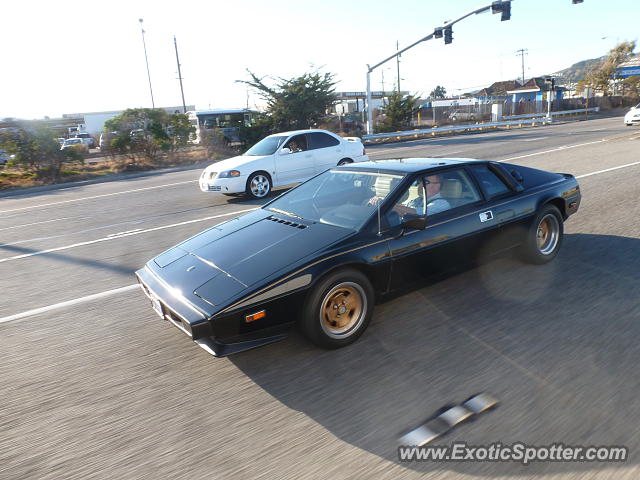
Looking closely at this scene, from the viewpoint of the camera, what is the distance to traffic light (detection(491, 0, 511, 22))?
18.9 m

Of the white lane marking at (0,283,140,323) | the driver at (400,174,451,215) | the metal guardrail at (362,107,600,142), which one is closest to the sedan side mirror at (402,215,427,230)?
the driver at (400,174,451,215)

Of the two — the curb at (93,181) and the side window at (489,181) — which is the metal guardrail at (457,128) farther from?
the side window at (489,181)

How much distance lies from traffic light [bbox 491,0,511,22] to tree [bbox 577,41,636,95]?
44238 millimetres

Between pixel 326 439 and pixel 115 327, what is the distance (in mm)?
2480

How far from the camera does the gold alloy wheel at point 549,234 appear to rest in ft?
16.8

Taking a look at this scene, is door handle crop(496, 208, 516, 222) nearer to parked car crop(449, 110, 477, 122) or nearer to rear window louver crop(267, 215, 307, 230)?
rear window louver crop(267, 215, 307, 230)

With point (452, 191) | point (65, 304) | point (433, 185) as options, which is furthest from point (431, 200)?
point (65, 304)

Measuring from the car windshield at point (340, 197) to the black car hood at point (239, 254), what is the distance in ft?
0.54

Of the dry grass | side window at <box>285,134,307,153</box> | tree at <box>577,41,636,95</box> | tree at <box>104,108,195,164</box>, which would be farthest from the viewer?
tree at <box>577,41,636,95</box>

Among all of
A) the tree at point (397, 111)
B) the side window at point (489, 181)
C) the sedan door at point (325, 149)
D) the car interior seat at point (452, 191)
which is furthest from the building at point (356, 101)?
the car interior seat at point (452, 191)

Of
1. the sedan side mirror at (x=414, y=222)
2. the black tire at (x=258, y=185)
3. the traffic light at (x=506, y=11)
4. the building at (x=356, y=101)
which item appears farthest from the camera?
the building at (x=356, y=101)

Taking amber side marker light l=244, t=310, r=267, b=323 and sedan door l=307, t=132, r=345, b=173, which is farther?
sedan door l=307, t=132, r=345, b=173

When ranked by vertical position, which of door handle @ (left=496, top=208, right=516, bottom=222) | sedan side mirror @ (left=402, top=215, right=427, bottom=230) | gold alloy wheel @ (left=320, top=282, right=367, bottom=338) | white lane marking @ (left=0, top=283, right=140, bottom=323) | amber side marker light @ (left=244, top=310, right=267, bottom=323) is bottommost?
white lane marking @ (left=0, top=283, right=140, bottom=323)

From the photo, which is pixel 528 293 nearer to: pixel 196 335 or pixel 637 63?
pixel 196 335
